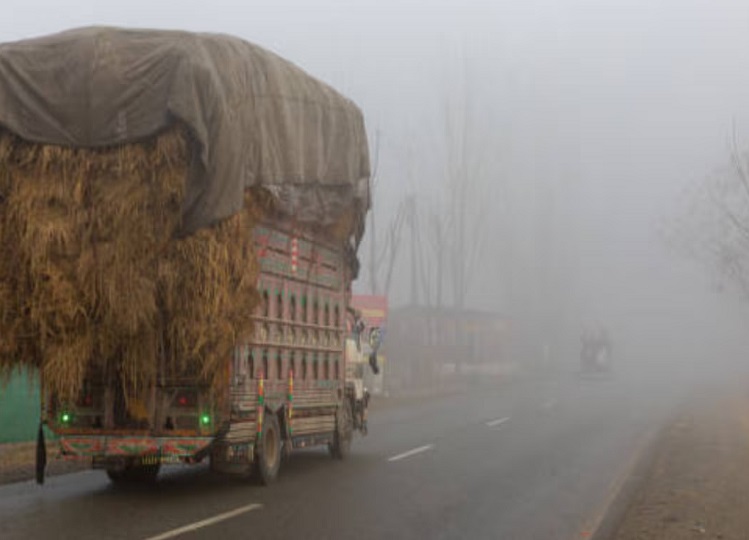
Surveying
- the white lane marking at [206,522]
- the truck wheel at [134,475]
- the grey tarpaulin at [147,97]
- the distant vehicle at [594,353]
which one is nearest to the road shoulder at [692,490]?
the white lane marking at [206,522]

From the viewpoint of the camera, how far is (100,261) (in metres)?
9.89

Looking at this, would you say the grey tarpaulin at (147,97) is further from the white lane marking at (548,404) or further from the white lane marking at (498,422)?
the white lane marking at (548,404)

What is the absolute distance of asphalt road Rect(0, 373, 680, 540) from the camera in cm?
932

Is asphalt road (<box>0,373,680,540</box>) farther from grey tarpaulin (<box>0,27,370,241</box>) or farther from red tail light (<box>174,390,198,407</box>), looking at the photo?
grey tarpaulin (<box>0,27,370,241</box>)

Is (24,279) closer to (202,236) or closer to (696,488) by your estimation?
(202,236)

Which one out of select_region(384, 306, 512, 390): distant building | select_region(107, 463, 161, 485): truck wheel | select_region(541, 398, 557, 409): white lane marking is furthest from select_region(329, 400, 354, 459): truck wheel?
select_region(384, 306, 512, 390): distant building

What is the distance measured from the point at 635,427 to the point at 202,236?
54.9 ft

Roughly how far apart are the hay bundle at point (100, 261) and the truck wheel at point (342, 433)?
5.31 m

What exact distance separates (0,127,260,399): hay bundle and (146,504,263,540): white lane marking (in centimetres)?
172

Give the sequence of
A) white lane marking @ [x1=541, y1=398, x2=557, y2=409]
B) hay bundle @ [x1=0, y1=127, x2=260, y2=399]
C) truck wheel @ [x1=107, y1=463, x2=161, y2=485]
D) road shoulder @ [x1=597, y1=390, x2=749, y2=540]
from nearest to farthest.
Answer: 1. road shoulder @ [x1=597, y1=390, x2=749, y2=540]
2. hay bundle @ [x1=0, y1=127, x2=260, y2=399]
3. truck wheel @ [x1=107, y1=463, x2=161, y2=485]
4. white lane marking @ [x1=541, y1=398, x2=557, y2=409]

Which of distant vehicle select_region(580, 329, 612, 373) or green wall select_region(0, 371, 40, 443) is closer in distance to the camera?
green wall select_region(0, 371, 40, 443)

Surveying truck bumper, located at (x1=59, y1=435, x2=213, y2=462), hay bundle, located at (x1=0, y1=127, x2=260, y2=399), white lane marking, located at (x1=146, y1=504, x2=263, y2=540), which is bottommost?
white lane marking, located at (x1=146, y1=504, x2=263, y2=540)

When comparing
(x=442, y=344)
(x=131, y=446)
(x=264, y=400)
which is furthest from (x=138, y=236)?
(x=442, y=344)

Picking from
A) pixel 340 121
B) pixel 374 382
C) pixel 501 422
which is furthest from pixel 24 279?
pixel 374 382
